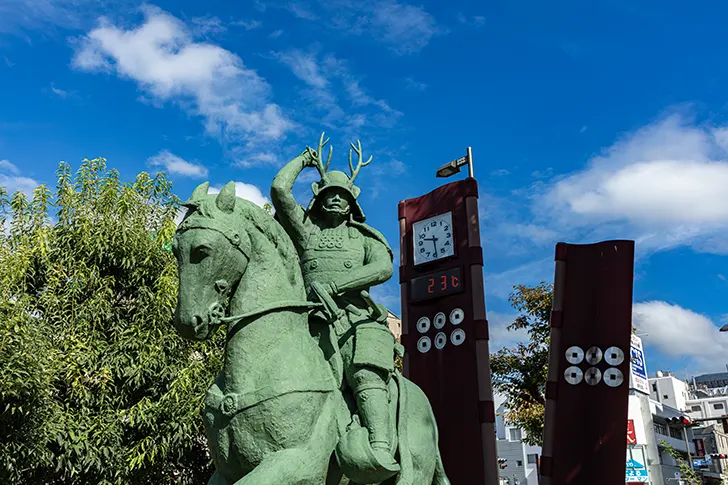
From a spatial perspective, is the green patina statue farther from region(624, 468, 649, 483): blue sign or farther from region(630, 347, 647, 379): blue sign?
region(630, 347, 647, 379): blue sign

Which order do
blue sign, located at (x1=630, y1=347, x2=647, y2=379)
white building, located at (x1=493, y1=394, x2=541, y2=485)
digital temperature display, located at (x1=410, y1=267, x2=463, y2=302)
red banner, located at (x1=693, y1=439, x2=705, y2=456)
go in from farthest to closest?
white building, located at (x1=493, y1=394, x2=541, y2=485) < red banner, located at (x1=693, y1=439, x2=705, y2=456) < blue sign, located at (x1=630, y1=347, x2=647, y2=379) < digital temperature display, located at (x1=410, y1=267, x2=463, y2=302)

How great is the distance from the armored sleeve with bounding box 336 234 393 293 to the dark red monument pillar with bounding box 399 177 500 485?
227 inches

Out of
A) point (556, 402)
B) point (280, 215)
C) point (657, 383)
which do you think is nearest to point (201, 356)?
point (556, 402)

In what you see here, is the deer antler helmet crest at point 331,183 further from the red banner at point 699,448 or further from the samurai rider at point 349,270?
the red banner at point 699,448

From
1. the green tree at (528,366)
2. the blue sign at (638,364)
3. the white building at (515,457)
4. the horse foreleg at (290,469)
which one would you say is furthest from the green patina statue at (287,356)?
the white building at (515,457)

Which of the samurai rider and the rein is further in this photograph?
the samurai rider

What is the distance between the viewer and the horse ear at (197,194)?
132 inches

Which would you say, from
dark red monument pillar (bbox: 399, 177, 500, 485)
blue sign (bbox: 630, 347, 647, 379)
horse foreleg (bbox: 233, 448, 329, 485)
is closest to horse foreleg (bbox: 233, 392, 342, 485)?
horse foreleg (bbox: 233, 448, 329, 485)

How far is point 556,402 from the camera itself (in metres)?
9.47

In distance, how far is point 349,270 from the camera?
4.20 m

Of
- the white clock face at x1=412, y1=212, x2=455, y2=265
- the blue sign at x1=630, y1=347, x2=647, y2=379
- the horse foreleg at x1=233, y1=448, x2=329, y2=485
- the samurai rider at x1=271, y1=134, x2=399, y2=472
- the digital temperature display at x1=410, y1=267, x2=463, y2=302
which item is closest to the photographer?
the horse foreleg at x1=233, y1=448, x2=329, y2=485

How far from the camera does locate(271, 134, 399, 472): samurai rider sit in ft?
12.3

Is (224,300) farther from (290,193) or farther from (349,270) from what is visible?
(349,270)

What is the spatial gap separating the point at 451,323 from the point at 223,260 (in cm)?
716
